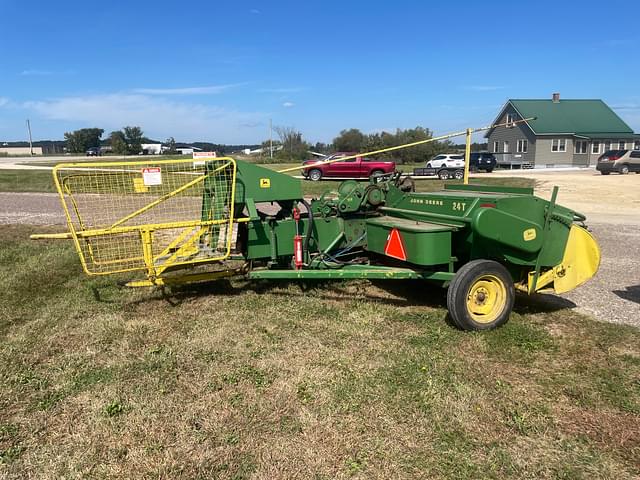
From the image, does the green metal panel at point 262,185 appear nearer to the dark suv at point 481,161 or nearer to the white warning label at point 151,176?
the white warning label at point 151,176

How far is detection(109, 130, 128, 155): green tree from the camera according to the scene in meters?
70.5

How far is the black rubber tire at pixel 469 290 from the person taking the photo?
13.5 feet

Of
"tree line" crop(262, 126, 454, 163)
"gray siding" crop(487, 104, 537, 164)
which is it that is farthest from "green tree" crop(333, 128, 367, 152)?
"gray siding" crop(487, 104, 537, 164)

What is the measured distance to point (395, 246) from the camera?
4477mm

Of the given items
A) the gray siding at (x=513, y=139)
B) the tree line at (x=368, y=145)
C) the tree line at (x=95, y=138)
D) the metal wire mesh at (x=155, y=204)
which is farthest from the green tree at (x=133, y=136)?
the metal wire mesh at (x=155, y=204)

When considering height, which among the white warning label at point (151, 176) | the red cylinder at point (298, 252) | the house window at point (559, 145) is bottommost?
the red cylinder at point (298, 252)

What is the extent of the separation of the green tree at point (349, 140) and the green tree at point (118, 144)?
3338cm

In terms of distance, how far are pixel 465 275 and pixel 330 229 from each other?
1.64 meters

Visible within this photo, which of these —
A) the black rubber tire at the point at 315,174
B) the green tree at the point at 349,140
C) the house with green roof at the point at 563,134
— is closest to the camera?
the black rubber tire at the point at 315,174

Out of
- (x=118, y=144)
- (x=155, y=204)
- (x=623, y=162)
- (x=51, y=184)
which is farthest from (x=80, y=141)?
(x=155, y=204)

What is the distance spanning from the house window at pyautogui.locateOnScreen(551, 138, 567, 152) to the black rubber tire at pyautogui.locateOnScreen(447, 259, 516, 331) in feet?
134

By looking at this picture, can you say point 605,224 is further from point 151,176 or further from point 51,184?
point 51,184

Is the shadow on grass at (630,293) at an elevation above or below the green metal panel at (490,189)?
below

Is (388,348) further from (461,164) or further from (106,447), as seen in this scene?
(461,164)
